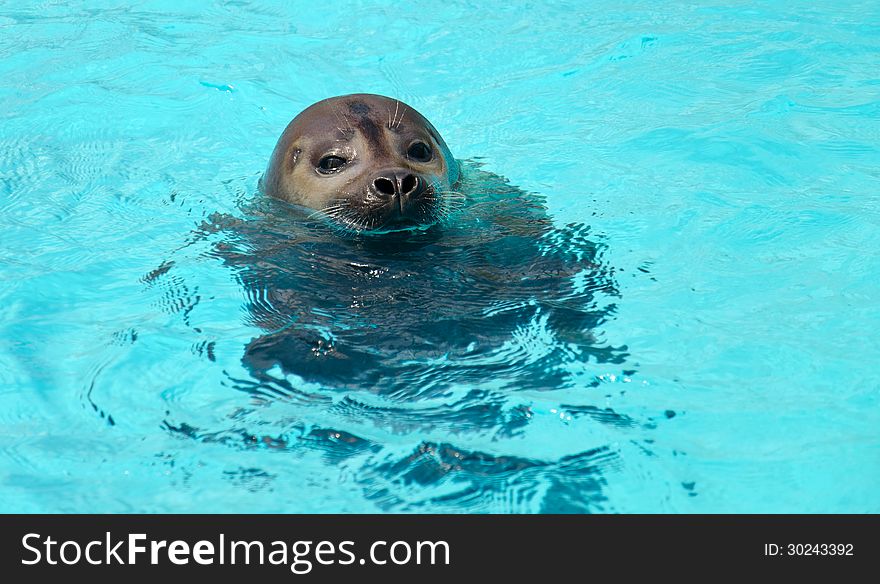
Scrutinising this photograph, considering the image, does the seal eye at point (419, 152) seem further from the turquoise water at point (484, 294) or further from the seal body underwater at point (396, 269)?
the turquoise water at point (484, 294)

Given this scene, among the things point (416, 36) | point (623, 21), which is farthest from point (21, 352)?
point (623, 21)

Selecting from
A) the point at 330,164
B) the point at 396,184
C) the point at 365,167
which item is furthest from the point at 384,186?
the point at 330,164

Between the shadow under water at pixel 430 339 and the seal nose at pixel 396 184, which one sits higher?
the seal nose at pixel 396 184

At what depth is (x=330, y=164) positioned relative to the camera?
564 cm

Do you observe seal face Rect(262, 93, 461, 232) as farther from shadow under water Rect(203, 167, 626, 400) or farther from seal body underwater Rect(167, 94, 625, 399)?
shadow under water Rect(203, 167, 626, 400)

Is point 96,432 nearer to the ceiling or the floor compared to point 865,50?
nearer to the floor

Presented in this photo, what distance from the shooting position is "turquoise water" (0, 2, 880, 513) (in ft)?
12.6

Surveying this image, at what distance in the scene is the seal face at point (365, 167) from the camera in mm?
5129

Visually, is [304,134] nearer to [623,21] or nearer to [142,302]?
[142,302]

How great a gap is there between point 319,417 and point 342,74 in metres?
6.33

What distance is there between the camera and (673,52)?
9742 millimetres

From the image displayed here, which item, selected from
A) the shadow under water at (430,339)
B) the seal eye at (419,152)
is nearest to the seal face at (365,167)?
the seal eye at (419,152)

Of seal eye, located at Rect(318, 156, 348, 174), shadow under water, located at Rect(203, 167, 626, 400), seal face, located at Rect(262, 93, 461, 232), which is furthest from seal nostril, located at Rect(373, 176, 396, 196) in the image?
seal eye, located at Rect(318, 156, 348, 174)

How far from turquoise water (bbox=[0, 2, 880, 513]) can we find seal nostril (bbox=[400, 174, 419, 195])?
1.11 ft
